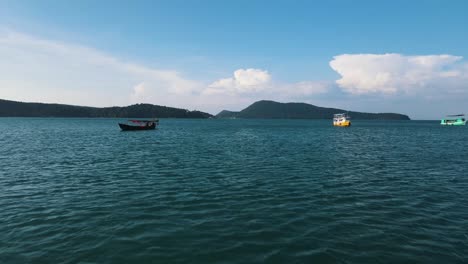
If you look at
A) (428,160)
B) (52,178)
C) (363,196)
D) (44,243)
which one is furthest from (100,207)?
(428,160)

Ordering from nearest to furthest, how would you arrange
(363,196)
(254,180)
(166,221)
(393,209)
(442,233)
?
(442,233) → (166,221) → (393,209) → (363,196) → (254,180)

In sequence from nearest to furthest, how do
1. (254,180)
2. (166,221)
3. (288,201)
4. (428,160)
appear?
(166,221) < (288,201) < (254,180) < (428,160)

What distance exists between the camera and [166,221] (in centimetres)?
1416

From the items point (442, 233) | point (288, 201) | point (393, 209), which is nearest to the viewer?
point (442, 233)

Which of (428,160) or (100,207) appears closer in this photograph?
(100,207)

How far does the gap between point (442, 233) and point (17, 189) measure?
88.2 feet

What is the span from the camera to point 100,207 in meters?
16.4

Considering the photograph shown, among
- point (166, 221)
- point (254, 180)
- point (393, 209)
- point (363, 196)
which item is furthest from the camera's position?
point (254, 180)

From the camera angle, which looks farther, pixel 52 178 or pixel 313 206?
pixel 52 178

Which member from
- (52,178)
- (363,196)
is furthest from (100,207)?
(363,196)

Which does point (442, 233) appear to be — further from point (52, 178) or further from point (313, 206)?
point (52, 178)

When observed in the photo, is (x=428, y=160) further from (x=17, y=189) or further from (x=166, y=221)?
(x=17, y=189)

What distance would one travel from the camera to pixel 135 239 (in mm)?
12078

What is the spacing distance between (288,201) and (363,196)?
5656mm
